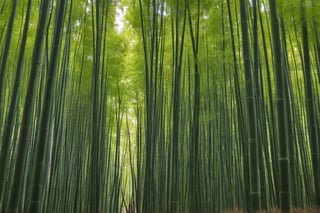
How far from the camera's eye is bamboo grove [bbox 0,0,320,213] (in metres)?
2.37

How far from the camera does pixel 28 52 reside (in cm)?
493

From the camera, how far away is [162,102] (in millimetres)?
4512

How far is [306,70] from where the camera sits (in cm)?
384

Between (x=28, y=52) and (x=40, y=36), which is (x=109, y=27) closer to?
(x=28, y=52)

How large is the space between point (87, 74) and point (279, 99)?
13.2ft

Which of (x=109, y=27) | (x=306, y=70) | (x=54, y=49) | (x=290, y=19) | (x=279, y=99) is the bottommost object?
(x=279, y=99)

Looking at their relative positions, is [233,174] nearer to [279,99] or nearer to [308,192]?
[308,192]

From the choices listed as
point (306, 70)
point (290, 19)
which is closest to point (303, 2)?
point (290, 19)

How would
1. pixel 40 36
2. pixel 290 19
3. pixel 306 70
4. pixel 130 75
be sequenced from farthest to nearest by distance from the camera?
1. pixel 130 75
2. pixel 290 19
3. pixel 306 70
4. pixel 40 36

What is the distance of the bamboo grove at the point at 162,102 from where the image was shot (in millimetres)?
2371

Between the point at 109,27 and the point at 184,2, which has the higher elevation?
the point at 109,27

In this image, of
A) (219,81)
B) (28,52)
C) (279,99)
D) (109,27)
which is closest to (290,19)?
(219,81)

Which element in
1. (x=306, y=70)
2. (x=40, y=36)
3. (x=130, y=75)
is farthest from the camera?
(x=130, y=75)

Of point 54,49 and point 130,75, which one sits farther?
point 130,75
